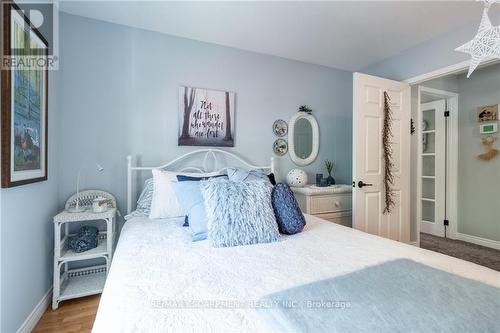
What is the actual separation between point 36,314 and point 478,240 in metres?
4.85

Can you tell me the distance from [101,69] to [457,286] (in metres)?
2.79

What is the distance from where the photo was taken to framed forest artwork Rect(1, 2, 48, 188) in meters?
1.32

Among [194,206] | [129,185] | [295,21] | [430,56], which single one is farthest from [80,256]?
[430,56]

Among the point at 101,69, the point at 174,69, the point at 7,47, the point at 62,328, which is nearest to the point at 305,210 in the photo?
the point at 174,69

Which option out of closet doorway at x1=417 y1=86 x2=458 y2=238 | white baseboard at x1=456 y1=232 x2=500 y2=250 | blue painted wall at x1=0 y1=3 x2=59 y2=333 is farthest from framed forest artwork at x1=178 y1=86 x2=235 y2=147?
white baseboard at x1=456 y1=232 x2=500 y2=250

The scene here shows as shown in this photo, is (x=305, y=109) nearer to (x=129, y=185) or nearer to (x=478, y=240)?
(x=129, y=185)

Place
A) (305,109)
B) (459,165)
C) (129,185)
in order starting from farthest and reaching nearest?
(459,165)
(305,109)
(129,185)

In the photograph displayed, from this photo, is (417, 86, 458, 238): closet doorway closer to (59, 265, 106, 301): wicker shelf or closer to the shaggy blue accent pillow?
the shaggy blue accent pillow

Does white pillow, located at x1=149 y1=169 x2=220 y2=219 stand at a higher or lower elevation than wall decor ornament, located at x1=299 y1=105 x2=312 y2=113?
lower

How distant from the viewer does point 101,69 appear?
225cm

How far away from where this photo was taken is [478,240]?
11.2 feet

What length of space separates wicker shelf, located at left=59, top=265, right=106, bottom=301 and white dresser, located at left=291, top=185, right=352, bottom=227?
6.58 feet

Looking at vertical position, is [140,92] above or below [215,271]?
above

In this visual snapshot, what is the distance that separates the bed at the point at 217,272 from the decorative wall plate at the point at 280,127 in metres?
1.55
